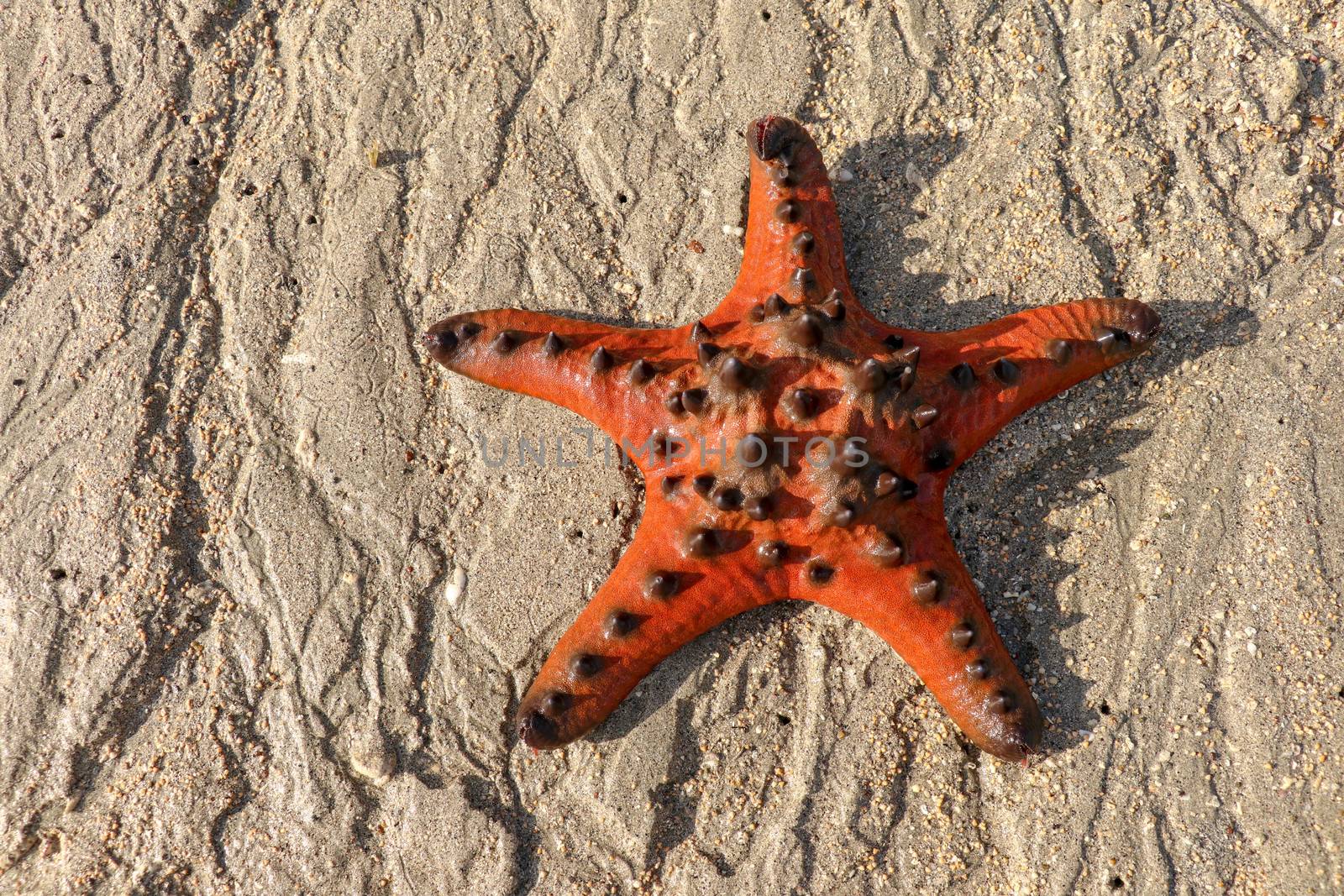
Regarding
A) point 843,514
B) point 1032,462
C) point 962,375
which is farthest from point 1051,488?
point 843,514

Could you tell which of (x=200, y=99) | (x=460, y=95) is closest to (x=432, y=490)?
(x=460, y=95)

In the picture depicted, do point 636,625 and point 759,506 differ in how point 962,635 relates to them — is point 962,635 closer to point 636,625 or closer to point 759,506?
point 759,506

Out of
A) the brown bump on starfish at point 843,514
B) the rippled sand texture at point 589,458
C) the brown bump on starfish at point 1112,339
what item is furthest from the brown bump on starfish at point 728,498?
the brown bump on starfish at point 1112,339

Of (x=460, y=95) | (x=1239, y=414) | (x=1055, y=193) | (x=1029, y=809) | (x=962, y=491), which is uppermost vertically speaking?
(x=460, y=95)

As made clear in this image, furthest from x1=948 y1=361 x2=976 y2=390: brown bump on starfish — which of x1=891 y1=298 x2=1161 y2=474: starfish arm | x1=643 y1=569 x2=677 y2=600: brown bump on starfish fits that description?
x1=643 y1=569 x2=677 y2=600: brown bump on starfish

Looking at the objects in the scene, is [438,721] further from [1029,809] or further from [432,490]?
[1029,809]

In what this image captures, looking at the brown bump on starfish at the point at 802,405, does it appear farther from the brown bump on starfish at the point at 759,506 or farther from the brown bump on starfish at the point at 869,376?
the brown bump on starfish at the point at 759,506
